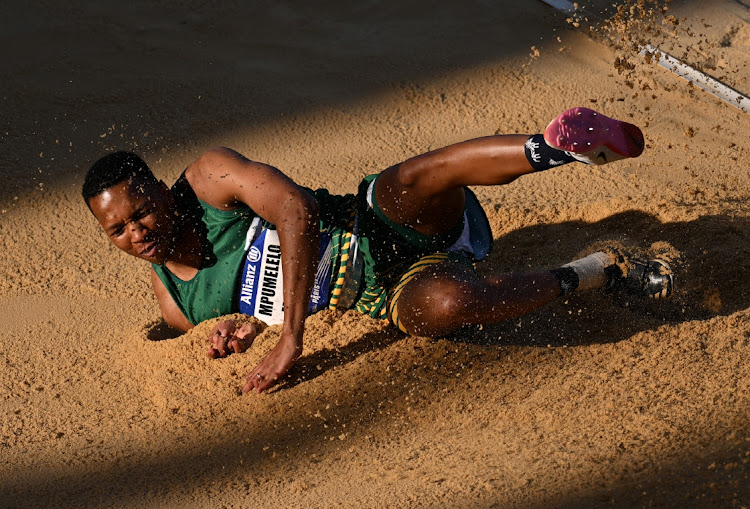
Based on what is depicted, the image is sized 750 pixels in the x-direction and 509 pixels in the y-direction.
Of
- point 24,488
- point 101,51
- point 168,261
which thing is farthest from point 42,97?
point 24,488

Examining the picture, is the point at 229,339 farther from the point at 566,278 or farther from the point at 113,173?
the point at 566,278

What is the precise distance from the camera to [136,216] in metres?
2.47

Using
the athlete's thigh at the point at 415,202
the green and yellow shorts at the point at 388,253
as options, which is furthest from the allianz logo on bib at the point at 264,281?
the athlete's thigh at the point at 415,202

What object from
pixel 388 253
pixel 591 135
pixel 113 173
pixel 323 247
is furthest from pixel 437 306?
pixel 113 173

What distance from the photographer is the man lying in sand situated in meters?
2.39

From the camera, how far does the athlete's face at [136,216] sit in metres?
2.45

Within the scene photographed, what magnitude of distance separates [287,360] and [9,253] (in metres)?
1.78

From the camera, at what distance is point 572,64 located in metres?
4.43

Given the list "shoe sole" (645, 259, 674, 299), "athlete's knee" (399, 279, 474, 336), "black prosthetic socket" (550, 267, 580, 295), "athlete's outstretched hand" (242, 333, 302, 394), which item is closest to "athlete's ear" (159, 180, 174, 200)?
"athlete's outstretched hand" (242, 333, 302, 394)

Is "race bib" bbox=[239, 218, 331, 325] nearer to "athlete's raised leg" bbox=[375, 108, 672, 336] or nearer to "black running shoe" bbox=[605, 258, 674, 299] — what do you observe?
"athlete's raised leg" bbox=[375, 108, 672, 336]

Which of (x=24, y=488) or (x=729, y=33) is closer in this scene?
(x=24, y=488)

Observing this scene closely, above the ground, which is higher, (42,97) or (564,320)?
(42,97)

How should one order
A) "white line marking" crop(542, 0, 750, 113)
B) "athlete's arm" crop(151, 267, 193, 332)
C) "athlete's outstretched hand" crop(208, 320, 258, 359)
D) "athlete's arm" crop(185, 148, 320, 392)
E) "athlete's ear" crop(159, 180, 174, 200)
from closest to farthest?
"athlete's arm" crop(185, 148, 320, 392)
"athlete's ear" crop(159, 180, 174, 200)
"athlete's outstretched hand" crop(208, 320, 258, 359)
"athlete's arm" crop(151, 267, 193, 332)
"white line marking" crop(542, 0, 750, 113)

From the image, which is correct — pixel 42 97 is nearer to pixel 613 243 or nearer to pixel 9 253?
pixel 9 253
